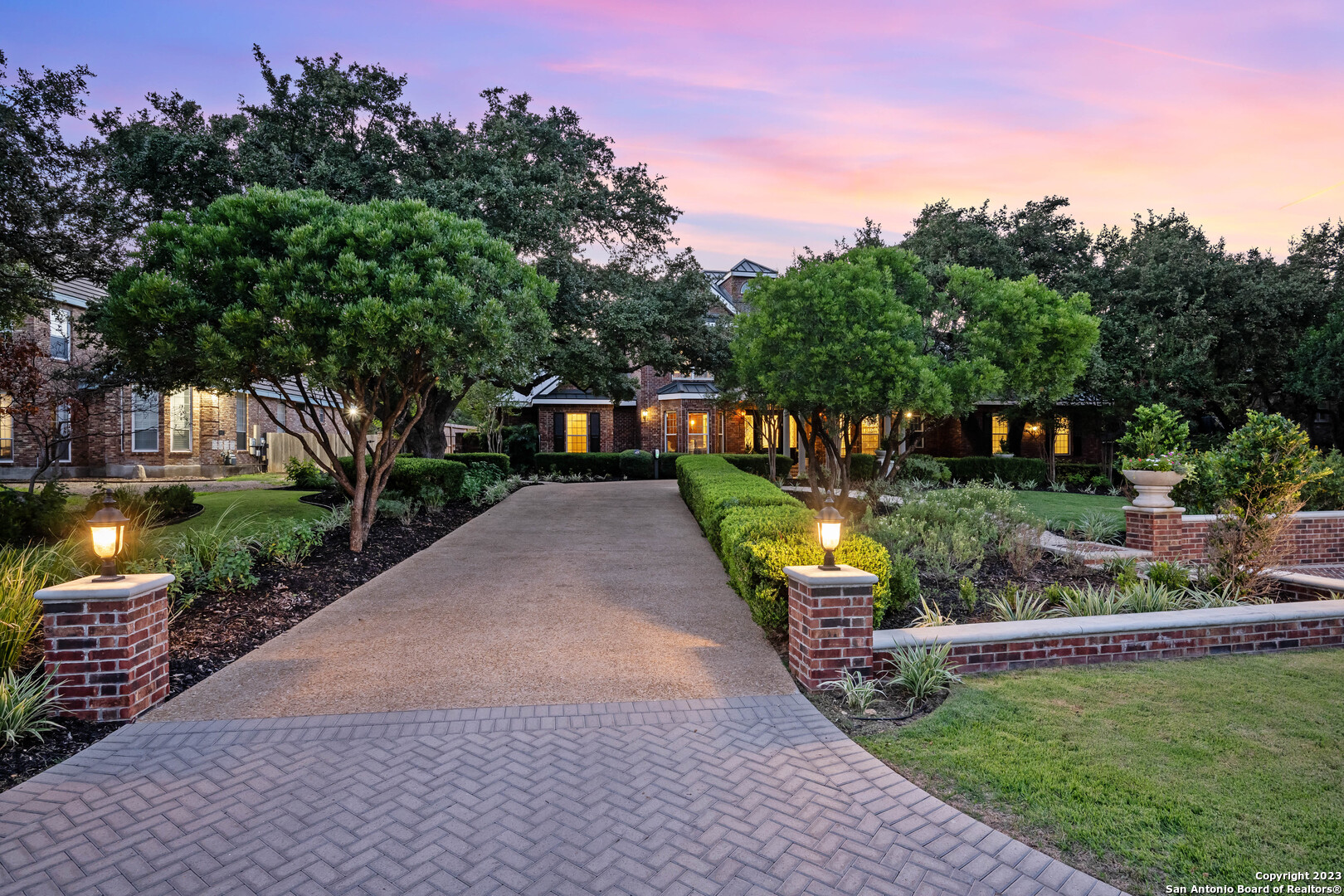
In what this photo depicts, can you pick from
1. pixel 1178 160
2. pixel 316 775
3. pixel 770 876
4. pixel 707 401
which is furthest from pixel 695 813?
pixel 707 401

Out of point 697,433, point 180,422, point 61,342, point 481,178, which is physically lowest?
point 697,433

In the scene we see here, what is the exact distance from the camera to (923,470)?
1927cm

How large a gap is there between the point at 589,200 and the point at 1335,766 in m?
15.5

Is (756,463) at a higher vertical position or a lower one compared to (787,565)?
lower

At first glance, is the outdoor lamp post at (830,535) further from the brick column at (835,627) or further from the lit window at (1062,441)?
the lit window at (1062,441)

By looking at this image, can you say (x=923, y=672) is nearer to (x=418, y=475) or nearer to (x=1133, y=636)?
(x=1133, y=636)

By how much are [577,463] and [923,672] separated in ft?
68.5

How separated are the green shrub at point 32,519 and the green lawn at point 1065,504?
1449cm

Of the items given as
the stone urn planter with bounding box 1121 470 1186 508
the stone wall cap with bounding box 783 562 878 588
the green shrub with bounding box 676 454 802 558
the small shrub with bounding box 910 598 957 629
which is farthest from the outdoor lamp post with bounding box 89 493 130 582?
the stone urn planter with bounding box 1121 470 1186 508

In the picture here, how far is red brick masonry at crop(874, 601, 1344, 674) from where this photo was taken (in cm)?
471

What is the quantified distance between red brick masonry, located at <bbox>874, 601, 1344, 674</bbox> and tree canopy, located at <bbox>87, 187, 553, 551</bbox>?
19.8ft

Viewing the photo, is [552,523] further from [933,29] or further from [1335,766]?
[1335,766]

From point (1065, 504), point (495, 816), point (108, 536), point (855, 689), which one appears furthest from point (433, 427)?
point (1065, 504)

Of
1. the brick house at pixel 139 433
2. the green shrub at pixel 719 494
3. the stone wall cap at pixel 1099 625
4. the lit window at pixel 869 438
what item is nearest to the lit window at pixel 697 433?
the lit window at pixel 869 438
